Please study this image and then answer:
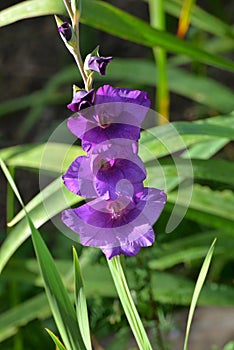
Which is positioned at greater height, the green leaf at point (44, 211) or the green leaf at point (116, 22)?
the green leaf at point (116, 22)

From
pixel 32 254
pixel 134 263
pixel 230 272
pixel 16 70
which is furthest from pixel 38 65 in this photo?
pixel 134 263

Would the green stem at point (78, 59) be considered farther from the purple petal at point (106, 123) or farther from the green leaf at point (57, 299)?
the green leaf at point (57, 299)

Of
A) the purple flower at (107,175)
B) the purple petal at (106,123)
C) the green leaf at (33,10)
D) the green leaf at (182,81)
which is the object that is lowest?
the green leaf at (182,81)

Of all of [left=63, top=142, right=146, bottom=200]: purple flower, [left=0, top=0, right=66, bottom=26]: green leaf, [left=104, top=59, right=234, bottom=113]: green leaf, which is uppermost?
[left=63, top=142, right=146, bottom=200]: purple flower

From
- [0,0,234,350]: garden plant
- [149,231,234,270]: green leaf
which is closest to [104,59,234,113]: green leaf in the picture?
[0,0,234,350]: garden plant

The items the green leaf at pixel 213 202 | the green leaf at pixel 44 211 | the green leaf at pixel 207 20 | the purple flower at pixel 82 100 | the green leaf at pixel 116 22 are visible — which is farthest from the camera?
the green leaf at pixel 207 20

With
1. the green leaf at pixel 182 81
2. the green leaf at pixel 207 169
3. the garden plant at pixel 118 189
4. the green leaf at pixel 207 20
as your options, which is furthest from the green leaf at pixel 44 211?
the green leaf at pixel 182 81

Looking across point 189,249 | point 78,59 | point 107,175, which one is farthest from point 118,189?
point 189,249

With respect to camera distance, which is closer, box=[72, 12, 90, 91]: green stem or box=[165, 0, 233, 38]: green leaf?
box=[72, 12, 90, 91]: green stem

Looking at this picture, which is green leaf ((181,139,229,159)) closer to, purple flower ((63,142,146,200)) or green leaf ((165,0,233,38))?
green leaf ((165,0,233,38))
